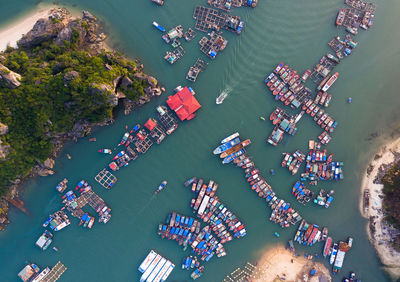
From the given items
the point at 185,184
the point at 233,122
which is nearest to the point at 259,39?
the point at 233,122

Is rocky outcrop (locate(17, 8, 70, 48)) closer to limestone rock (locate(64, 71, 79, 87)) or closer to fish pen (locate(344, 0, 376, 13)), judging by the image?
limestone rock (locate(64, 71, 79, 87))

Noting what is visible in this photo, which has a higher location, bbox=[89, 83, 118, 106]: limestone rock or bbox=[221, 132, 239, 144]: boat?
bbox=[221, 132, 239, 144]: boat

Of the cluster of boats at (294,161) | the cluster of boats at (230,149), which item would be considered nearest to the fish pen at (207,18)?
the cluster of boats at (230,149)

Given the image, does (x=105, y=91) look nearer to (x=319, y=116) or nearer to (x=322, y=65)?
(x=319, y=116)

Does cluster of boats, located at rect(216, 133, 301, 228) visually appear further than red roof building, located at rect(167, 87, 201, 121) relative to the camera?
Yes

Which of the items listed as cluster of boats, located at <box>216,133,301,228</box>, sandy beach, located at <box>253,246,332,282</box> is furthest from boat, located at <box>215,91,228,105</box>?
sandy beach, located at <box>253,246,332,282</box>

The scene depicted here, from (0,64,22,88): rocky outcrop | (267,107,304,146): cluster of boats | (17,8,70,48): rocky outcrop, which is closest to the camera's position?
(0,64,22,88): rocky outcrop
